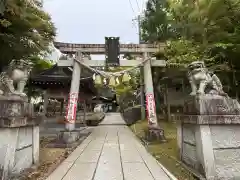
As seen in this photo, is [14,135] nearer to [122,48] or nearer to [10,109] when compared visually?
[10,109]

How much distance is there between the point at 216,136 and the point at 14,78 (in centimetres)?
472

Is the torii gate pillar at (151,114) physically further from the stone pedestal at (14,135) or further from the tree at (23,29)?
the stone pedestal at (14,135)

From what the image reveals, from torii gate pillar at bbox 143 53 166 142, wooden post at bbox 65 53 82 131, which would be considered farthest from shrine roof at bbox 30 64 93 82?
torii gate pillar at bbox 143 53 166 142

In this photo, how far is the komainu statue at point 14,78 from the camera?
16.4ft

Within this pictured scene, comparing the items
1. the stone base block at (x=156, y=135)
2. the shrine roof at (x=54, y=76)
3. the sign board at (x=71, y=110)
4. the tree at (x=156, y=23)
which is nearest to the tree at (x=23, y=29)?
the sign board at (x=71, y=110)

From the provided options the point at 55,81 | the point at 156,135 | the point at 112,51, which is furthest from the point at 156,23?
the point at 156,135

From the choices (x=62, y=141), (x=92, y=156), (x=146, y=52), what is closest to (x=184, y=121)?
(x=92, y=156)

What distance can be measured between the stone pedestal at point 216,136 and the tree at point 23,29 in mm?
7080

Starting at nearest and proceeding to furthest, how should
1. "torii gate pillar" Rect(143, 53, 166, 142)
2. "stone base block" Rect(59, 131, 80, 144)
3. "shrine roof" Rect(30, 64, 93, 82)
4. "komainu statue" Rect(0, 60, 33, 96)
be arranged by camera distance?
"komainu statue" Rect(0, 60, 33, 96)
"stone base block" Rect(59, 131, 80, 144)
"torii gate pillar" Rect(143, 53, 166, 142)
"shrine roof" Rect(30, 64, 93, 82)

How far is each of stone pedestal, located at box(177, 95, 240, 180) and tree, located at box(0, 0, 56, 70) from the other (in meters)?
7.08

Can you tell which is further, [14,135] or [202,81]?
[202,81]

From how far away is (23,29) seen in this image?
9.28 meters

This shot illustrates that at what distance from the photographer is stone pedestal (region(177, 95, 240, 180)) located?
4.65 metres

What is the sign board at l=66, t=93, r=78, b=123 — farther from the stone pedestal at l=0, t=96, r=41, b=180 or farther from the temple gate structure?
the stone pedestal at l=0, t=96, r=41, b=180
